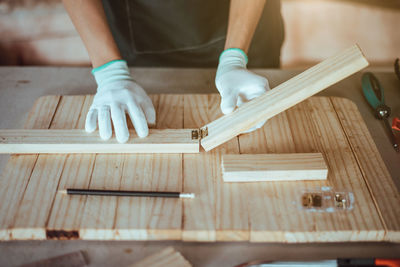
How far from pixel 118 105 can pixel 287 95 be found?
48 centimetres

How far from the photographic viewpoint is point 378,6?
2.62 meters

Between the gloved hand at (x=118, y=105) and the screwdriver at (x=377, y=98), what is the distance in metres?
0.73

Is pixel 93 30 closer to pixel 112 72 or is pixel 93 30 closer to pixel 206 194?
pixel 112 72

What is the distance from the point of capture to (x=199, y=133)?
3.18ft

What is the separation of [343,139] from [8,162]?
0.94 meters

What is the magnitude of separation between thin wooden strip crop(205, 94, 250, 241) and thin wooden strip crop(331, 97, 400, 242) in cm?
32

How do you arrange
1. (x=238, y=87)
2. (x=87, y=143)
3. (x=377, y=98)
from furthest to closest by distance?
(x=377, y=98) → (x=238, y=87) → (x=87, y=143)

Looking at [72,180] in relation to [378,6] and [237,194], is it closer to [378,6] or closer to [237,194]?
[237,194]

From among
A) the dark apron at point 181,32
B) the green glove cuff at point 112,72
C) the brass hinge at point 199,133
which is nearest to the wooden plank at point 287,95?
the brass hinge at point 199,133

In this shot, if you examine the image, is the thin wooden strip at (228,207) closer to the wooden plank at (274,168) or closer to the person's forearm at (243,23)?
the wooden plank at (274,168)

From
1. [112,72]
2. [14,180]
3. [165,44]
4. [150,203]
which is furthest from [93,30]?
[150,203]

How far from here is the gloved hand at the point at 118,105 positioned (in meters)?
0.96

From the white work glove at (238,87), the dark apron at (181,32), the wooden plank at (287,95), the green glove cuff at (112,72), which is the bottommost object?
the wooden plank at (287,95)

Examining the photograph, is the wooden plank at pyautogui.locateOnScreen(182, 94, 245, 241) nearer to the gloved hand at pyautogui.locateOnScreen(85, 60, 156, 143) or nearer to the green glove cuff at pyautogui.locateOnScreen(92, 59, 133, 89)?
A: the gloved hand at pyautogui.locateOnScreen(85, 60, 156, 143)
